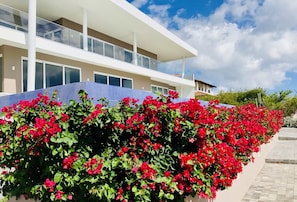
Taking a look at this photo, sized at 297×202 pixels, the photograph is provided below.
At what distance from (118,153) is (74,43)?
12.9 meters

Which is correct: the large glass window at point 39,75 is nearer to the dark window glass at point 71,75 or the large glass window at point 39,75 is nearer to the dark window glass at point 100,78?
the dark window glass at point 71,75

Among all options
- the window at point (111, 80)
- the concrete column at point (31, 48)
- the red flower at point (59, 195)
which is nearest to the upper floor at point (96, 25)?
the concrete column at point (31, 48)

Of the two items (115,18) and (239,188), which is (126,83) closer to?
(115,18)

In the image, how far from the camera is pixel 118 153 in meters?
3.60

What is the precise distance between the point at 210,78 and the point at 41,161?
6854 cm

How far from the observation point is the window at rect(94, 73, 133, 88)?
17.8 metres

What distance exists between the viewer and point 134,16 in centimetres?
1784

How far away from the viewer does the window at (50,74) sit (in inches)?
537

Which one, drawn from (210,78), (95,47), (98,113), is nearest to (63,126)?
(98,113)

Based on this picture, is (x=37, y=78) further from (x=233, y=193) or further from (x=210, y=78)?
(x=210, y=78)

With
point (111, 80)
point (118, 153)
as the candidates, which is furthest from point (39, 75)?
point (118, 153)

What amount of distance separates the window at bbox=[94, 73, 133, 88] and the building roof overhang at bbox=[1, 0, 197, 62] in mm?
3688

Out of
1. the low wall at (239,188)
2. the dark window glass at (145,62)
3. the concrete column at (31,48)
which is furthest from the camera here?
the dark window glass at (145,62)

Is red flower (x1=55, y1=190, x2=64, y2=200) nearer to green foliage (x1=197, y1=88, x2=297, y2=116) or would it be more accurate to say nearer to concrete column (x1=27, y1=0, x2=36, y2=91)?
concrete column (x1=27, y1=0, x2=36, y2=91)
